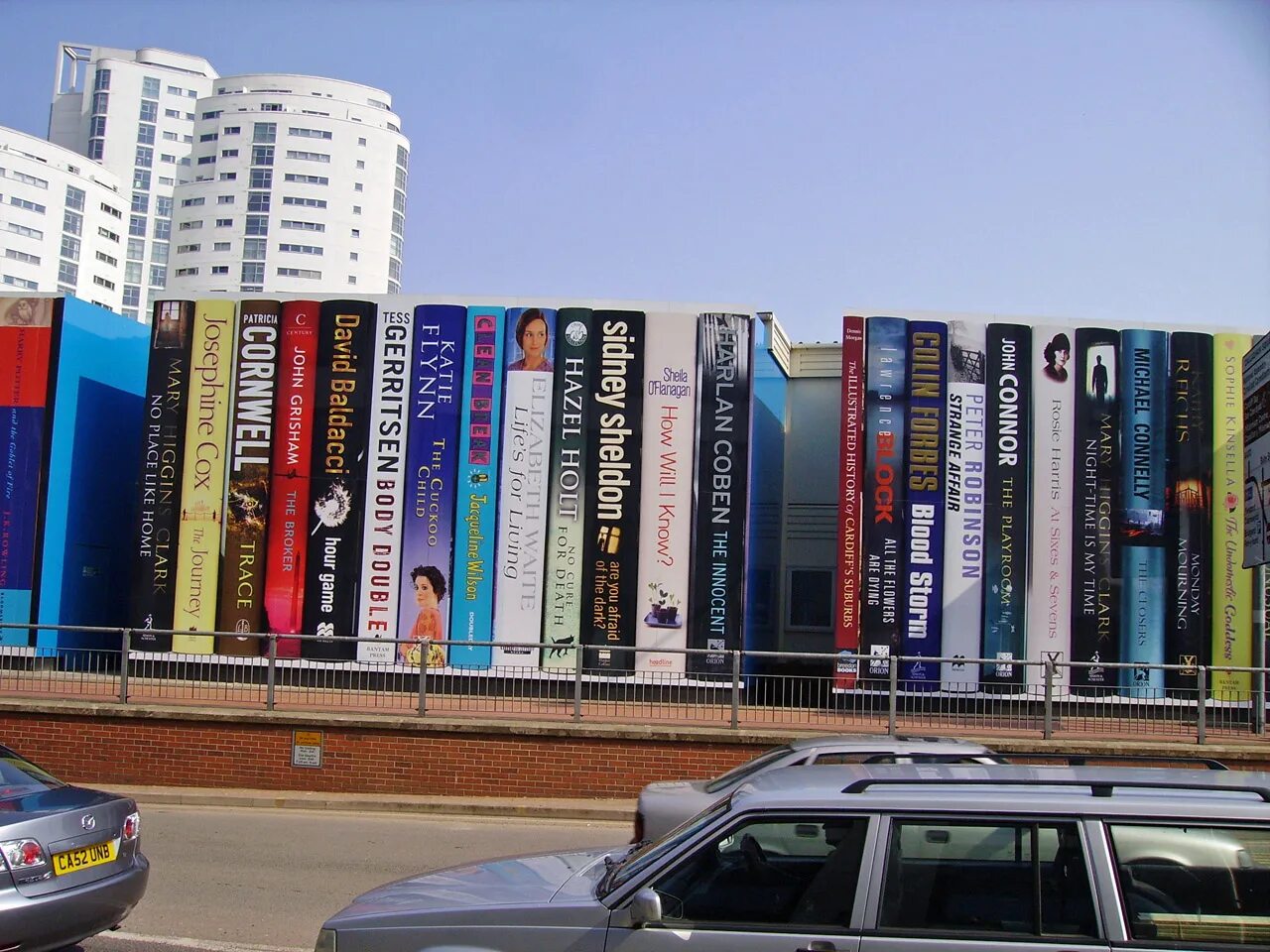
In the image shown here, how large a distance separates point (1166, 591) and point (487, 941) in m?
17.3

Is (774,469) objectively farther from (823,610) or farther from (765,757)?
(765,757)

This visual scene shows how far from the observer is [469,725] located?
13.9m

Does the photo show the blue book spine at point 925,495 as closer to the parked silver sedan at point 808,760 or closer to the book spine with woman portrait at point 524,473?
the book spine with woman portrait at point 524,473

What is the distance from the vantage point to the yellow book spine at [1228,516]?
19.2 meters

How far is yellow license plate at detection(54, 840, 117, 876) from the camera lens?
6.69 m

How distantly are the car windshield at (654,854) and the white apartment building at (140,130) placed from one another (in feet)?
371

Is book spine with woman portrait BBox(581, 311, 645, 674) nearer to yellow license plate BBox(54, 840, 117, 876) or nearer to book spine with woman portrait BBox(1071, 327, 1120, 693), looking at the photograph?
book spine with woman portrait BBox(1071, 327, 1120, 693)

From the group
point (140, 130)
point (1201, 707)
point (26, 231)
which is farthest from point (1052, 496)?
point (140, 130)

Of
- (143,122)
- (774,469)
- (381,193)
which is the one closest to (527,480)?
(774,469)

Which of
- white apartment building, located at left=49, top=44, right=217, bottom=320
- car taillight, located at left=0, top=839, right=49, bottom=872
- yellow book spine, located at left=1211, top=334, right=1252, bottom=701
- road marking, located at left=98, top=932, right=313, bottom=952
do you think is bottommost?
road marking, located at left=98, top=932, right=313, bottom=952

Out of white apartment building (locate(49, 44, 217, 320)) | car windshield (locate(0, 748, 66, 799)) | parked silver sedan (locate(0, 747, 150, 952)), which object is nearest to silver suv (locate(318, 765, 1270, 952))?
parked silver sedan (locate(0, 747, 150, 952))

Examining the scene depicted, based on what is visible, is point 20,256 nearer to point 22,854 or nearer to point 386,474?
point 386,474

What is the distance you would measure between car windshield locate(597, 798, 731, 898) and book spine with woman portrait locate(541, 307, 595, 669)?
48.6 feet

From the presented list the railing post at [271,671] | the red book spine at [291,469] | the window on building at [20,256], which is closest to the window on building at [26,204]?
the window on building at [20,256]
